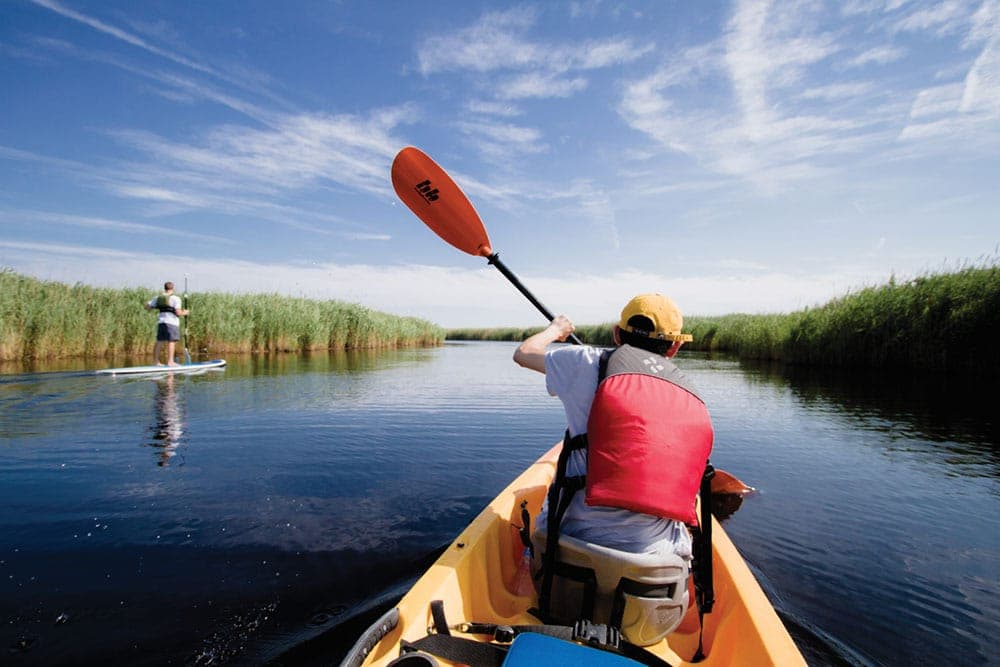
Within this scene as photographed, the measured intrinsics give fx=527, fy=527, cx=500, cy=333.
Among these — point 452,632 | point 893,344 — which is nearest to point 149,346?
point 452,632

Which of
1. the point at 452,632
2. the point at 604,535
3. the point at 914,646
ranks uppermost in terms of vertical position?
the point at 604,535

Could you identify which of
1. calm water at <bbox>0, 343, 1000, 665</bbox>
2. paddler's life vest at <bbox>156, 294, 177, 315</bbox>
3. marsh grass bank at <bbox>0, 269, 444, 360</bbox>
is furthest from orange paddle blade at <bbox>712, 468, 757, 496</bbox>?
marsh grass bank at <bbox>0, 269, 444, 360</bbox>

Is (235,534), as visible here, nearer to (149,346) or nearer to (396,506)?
(396,506)

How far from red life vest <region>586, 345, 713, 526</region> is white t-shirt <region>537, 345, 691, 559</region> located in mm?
102

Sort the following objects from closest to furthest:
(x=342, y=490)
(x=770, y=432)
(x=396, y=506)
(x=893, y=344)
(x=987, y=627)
Result: (x=987, y=627), (x=396, y=506), (x=342, y=490), (x=770, y=432), (x=893, y=344)

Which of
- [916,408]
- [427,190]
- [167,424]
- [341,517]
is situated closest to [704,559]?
[341,517]

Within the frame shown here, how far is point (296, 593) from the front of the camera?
127 inches

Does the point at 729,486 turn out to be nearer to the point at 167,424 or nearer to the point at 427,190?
the point at 427,190

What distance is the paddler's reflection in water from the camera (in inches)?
243

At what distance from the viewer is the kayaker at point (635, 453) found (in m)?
1.94

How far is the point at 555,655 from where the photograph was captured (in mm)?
1584

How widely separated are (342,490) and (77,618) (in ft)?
8.10

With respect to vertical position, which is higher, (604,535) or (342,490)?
(604,535)

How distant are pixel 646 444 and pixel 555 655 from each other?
0.76 m
